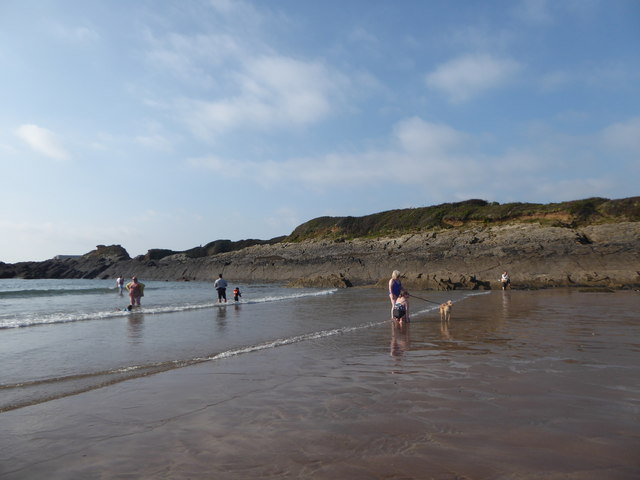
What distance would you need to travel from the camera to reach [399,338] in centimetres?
980

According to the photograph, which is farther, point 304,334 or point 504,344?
point 304,334

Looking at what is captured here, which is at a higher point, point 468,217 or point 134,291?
point 468,217

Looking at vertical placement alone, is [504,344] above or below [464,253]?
below

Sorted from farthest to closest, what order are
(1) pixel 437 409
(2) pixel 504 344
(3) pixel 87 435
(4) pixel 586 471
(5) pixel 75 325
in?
(5) pixel 75 325 → (2) pixel 504 344 → (1) pixel 437 409 → (3) pixel 87 435 → (4) pixel 586 471

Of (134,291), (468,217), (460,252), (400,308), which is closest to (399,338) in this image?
(400,308)

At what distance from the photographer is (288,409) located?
4.76m

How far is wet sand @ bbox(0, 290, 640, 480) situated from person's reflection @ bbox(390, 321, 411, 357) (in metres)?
0.43

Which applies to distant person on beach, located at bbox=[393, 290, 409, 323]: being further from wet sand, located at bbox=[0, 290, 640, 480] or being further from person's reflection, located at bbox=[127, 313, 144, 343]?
person's reflection, located at bbox=[127, 313, 144, 343]

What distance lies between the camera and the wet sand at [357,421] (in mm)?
3285

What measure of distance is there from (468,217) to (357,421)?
5114 centimetres

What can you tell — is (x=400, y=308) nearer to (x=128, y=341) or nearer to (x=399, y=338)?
(x=399, y=338)

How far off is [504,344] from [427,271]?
29.4m

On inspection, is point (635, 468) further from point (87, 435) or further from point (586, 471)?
point (87, 435)

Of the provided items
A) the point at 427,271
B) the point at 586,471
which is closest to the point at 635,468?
the point at 586,471
